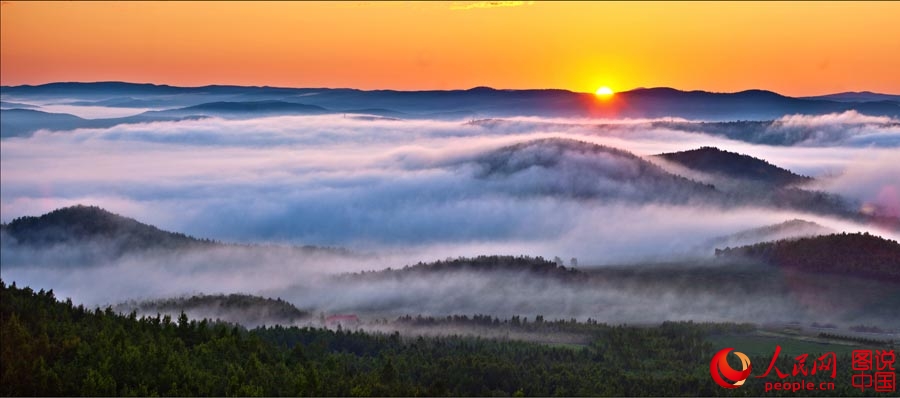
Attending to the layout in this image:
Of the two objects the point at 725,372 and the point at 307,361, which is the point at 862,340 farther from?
the point at 307,361

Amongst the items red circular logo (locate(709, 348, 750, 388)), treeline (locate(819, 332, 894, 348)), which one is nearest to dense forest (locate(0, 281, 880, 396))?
red circular logo (locate(709, 348, 750, 388))

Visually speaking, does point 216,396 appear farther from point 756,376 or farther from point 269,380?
point 756,376

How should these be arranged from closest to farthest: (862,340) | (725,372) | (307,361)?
1. (307,361)
2. (725,372)
3. (862,340)

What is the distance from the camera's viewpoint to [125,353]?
79.4 meters

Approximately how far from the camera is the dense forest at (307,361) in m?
75.8

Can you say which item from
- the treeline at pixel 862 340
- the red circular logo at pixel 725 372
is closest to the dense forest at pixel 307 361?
the red circular logo at pixel 725 372

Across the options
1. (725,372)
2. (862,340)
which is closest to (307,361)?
(725,372)

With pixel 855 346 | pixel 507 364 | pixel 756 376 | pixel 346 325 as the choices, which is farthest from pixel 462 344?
pixel 855 346

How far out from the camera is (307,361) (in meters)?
105

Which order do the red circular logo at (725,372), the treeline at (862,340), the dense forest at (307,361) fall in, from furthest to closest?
the treeline at (862,340), the red circular logo at (725,372), the dense forest at (307,361)

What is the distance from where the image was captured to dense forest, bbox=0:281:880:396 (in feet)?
249

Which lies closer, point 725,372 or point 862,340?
point 725,372

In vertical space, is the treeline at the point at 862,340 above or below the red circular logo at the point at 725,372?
below

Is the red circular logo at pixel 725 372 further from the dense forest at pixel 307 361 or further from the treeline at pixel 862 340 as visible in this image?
the treeline at pixel 862 340
